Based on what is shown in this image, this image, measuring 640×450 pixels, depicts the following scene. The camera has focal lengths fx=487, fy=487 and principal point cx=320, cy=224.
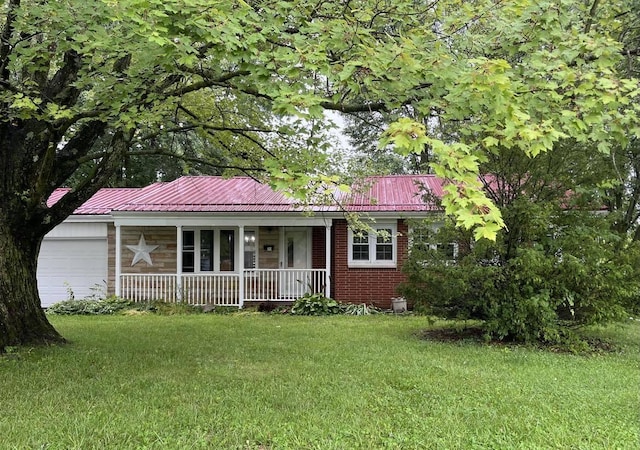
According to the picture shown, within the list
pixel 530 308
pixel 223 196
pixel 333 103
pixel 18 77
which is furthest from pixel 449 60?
pixel 223 196

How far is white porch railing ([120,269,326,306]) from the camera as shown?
13891mm

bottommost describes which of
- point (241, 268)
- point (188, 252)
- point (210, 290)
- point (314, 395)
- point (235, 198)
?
point (314, 395)

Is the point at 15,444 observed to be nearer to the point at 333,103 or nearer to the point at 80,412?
the point at 80,412

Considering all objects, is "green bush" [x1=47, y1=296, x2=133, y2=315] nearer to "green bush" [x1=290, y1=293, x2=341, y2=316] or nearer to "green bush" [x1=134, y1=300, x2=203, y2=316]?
"green bush" [x1=134, y1=300, x2=203, y2=316]

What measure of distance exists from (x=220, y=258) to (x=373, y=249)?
4749 millimetres

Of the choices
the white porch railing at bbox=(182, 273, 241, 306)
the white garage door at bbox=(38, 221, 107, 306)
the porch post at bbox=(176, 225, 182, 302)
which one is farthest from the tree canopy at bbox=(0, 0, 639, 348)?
the white garage door at bbox=(38, 221, 107, 306)

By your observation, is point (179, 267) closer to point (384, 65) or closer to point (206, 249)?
point (206, 249)

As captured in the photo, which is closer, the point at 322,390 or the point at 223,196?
the point at 322,390

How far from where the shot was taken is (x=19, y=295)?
7.23 metres

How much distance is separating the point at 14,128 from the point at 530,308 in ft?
27.5

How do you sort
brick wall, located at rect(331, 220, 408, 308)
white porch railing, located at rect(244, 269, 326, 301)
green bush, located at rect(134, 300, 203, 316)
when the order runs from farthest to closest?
white porch railing, located at rect(244, 269, 326, 301) → brick wall, located at rect(331, 220, 408, 308) → green bush, located at rect(134, 300, 203, 316)

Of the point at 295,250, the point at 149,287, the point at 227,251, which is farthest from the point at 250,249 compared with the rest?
the point at 149,287

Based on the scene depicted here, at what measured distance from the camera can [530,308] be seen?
7.81 meters

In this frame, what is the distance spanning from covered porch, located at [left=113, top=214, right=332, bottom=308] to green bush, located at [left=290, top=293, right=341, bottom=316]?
58 cm
